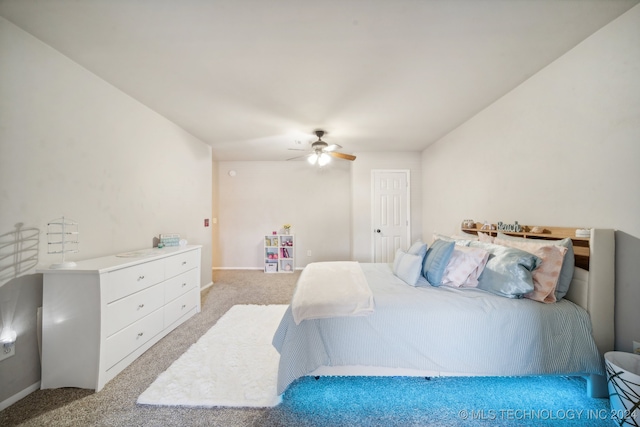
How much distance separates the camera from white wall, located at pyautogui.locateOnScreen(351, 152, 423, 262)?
4.82 meters

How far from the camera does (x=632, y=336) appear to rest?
5.17 ft

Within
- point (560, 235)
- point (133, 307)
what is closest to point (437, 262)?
point (560, 235)

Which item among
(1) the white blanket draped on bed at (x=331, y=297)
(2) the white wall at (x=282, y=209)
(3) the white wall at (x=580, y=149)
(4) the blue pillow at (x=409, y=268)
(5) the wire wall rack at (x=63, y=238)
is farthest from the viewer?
(2) the white wall at (x=282, y=209)

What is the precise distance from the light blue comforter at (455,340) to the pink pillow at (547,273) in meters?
0.08

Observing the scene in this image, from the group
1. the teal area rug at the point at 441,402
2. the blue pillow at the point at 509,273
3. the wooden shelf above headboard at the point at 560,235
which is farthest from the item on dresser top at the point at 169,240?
the wooden shelf above headboard at the point at 560,235

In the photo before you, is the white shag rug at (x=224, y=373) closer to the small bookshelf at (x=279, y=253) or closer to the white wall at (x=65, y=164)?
the white wall at (x=65, y=164)

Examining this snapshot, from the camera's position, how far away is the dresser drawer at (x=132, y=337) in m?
1.81

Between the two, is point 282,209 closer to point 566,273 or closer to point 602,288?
point 566,273

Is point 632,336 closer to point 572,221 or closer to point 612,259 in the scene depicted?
point 612,259

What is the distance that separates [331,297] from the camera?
1.80 metres

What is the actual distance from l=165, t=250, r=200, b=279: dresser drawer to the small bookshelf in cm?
233

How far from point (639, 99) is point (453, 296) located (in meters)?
1.72

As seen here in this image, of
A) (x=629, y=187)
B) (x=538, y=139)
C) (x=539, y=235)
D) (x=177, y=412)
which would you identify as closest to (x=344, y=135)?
(x=538, y=139)

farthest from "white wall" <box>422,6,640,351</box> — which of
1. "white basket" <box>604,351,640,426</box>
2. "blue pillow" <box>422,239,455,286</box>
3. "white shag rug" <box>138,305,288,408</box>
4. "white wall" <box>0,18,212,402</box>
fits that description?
"white wall" <box>0,18,212,402</box>
